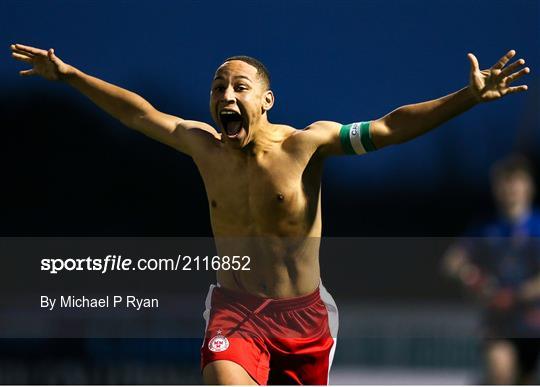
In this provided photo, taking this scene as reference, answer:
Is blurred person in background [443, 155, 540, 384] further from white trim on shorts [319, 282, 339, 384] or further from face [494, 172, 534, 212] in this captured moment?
white trim on shorts [319, 282, 339, 384]

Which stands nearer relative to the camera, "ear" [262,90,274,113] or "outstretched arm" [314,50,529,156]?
"outstretched arm" [314,50,529,156]

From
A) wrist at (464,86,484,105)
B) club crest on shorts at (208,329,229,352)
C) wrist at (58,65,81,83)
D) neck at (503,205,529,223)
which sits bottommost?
club crest on shorts at (208,329,229,352)

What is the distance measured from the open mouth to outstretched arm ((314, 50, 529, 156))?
50 centimetres

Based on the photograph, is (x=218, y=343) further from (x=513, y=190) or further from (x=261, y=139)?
(x=513, y=190)

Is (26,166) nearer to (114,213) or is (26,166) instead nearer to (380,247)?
(114,213)

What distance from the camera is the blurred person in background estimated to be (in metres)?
8.18

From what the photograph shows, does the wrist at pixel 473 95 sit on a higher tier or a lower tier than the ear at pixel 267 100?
lower

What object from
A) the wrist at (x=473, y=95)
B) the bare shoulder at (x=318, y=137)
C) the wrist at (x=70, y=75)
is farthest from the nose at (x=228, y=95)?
the wrist at (x=473, y=95)

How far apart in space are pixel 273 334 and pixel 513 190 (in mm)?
2427

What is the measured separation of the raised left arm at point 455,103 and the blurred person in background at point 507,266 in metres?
1.88

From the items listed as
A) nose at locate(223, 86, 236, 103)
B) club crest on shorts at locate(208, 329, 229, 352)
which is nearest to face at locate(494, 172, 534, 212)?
nose at locate(223, 86, 236, 103)

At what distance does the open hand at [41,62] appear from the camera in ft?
23.8

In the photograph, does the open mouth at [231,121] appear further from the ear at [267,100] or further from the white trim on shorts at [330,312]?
the white trim on shorts at [330,312]

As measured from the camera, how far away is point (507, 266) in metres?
8.28
